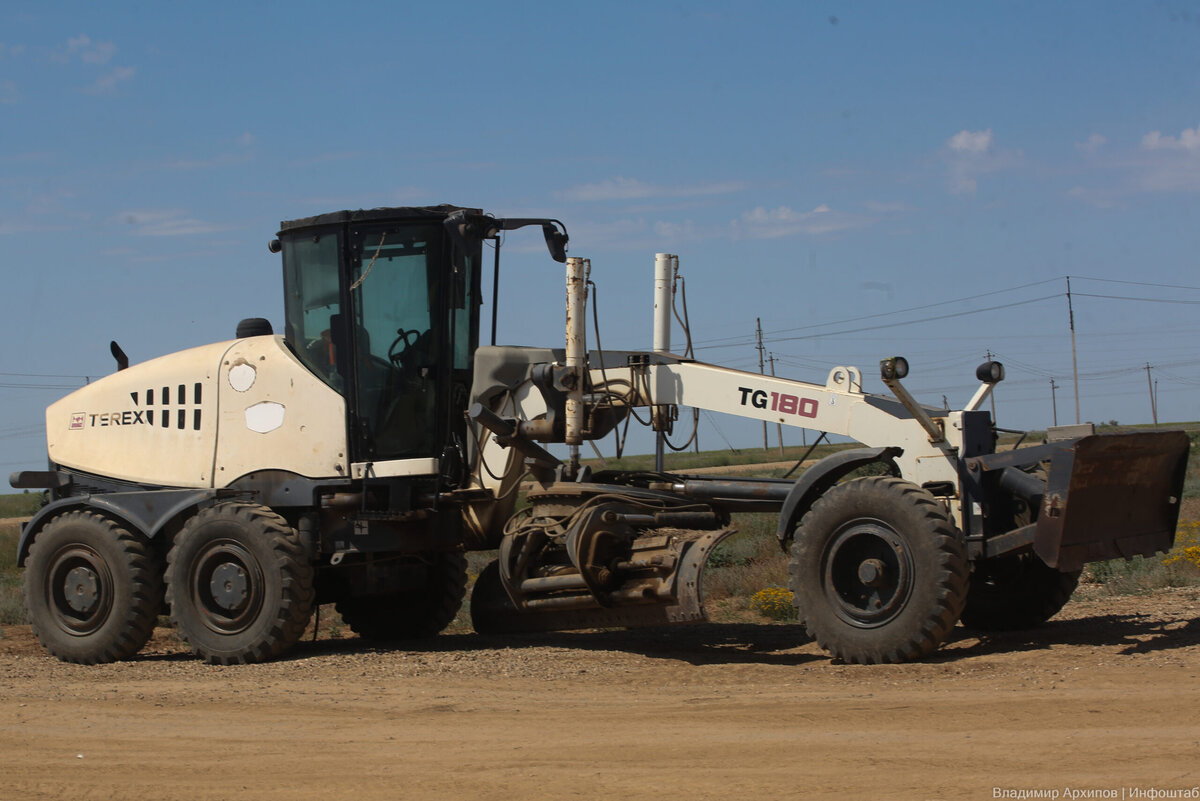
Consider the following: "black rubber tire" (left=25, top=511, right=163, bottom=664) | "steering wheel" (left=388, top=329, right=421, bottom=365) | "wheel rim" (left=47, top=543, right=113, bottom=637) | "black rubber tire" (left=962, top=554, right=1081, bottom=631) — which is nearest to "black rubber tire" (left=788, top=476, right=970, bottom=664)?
"black rubber tire" (left=962, top=554, right=1081, bottom=631)

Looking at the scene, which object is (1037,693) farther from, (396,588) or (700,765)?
(396,588)

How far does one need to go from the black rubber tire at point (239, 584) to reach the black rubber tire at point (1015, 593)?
5380 mm

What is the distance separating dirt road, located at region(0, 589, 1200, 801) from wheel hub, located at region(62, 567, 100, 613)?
1.07m

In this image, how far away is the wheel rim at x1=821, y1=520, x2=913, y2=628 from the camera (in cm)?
862

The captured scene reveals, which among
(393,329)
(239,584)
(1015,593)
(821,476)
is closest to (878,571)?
(821,476)

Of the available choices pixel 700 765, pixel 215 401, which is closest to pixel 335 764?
pixel 700 765

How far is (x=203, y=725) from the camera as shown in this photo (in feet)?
24.9

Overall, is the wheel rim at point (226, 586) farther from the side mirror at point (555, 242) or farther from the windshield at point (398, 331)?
the side mirror at point (555, 242)

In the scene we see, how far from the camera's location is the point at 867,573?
870 centimetres

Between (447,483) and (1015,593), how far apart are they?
15.4 feet

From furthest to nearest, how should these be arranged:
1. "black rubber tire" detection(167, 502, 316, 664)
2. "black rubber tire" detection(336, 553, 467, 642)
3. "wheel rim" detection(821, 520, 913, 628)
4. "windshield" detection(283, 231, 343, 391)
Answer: "black rubber tire" detection(336, 553, 467, 642) < "windshield" detection(283, 231, 343, 391) < "black rubber tire" detection(167, 502, 316, 664) < "wheel rim" detection(821, 520, 913, 628)

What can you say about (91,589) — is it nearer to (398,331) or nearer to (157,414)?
(157,414)

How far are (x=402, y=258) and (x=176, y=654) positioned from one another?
4.46m

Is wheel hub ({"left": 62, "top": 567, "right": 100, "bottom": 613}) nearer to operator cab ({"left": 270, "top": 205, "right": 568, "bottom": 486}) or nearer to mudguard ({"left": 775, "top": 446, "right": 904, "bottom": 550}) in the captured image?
operator cab ({"left": 270, "top": 205, "right": 568, "bottom": 486})
